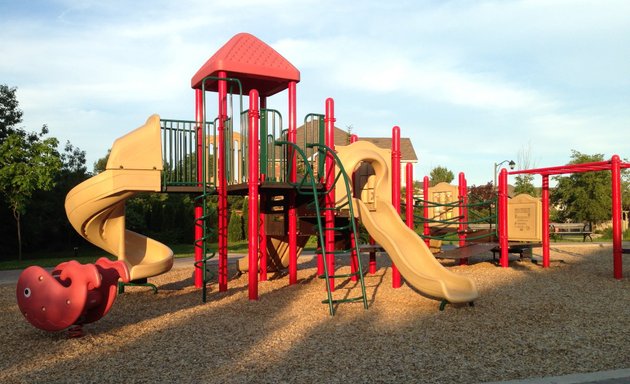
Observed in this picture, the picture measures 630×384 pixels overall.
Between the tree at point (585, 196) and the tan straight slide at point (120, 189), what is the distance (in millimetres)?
32426

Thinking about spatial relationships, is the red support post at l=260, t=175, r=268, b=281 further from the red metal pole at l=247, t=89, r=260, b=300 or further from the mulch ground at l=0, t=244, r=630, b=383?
the red metal pole at l=247, t=89, r=260, b=300

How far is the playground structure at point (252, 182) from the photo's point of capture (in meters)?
9.44

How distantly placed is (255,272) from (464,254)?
21.6ft

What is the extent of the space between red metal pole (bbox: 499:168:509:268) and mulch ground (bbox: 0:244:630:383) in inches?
148

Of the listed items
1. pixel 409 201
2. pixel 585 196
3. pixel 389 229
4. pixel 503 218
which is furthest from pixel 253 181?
pixel 585 196

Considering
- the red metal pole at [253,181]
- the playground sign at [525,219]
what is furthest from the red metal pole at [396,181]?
the playground sign at [525,219]

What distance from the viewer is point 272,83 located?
11.8 meters

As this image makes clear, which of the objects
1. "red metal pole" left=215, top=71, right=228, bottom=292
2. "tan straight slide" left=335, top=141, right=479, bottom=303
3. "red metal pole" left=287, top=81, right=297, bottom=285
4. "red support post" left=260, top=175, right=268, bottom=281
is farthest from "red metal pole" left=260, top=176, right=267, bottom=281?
"tan straight slide" left=335, top=141, right=479, bottom=303

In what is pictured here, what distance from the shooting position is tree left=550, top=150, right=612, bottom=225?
35844 millimetres

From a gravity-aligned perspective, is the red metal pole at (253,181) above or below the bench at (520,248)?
above

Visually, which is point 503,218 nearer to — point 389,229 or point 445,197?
point 445,197

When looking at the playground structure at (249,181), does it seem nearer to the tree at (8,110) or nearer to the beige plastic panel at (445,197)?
the beige plastic panel at (445,197)

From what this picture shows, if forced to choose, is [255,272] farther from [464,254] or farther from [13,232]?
[13,232]

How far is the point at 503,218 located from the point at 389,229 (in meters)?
5.66
